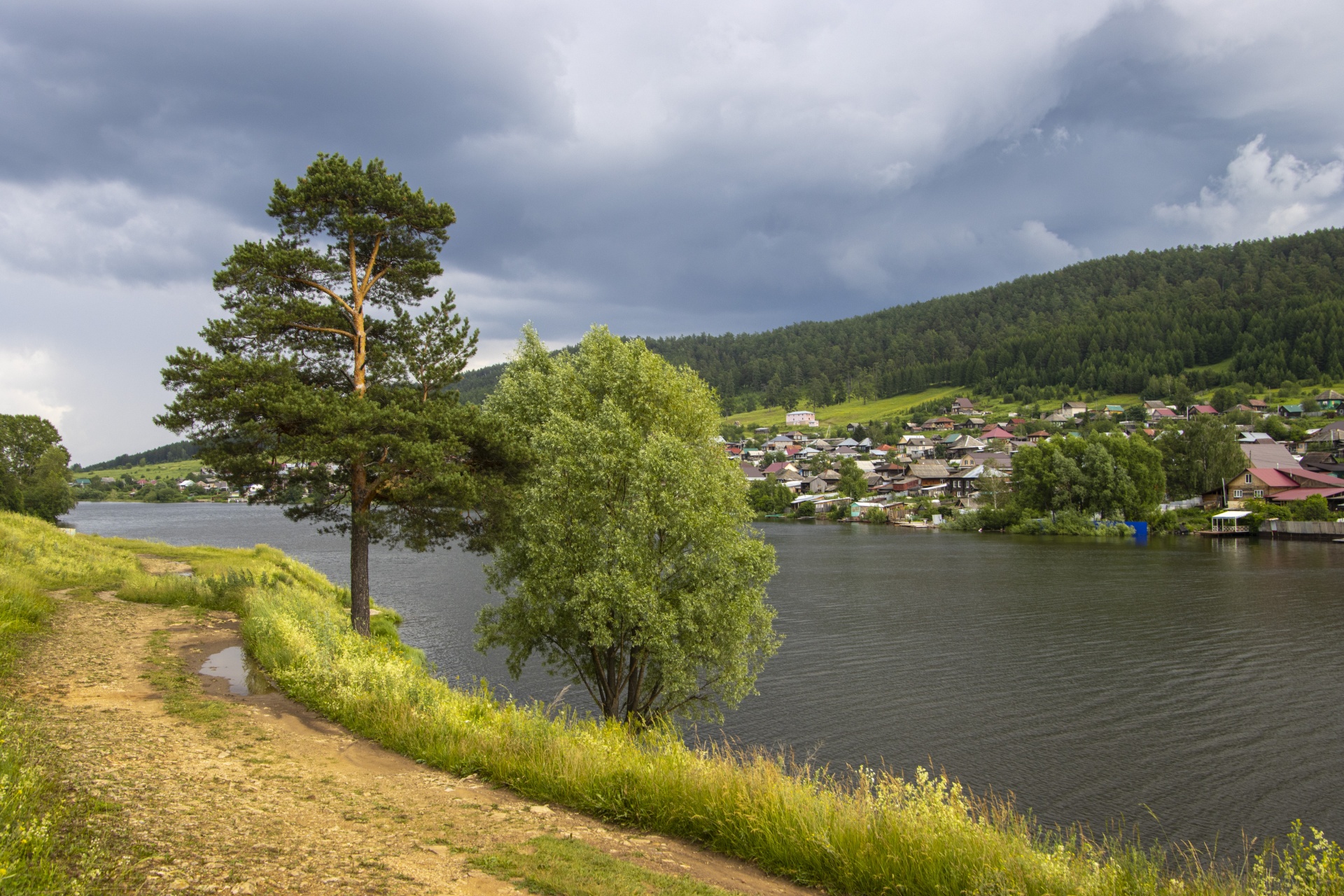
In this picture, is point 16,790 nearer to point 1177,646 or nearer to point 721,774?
point 721,774

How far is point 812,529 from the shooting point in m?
96.9

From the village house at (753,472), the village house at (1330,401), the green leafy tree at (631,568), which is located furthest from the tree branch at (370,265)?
the village house at (1330,401)

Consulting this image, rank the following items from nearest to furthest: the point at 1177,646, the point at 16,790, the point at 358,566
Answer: the point at 16,790 < the point at 358,566 < the point at 1177,646

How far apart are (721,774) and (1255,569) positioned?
56257mm

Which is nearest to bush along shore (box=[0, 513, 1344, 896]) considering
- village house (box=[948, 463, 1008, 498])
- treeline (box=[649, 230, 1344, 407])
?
village house (box=[948, 463, 1008, 498])

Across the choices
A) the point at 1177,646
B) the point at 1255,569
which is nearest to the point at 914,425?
the point at 1255,569

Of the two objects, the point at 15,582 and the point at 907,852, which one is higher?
the point at 15,582

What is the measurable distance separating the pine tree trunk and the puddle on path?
11.0 ft

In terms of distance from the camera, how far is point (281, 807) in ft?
25.4

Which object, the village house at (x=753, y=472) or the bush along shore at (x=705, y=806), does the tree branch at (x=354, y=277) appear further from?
the village house at (x=753, y=472)

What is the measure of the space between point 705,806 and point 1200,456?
98.1 meters

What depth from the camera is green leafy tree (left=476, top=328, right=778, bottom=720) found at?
57.0 feet

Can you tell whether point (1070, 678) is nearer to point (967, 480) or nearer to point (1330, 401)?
point (967, 480)

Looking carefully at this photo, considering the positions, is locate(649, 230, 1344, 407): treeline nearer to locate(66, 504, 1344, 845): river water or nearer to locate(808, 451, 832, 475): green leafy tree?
locate(808, 451, 832, 475): green leafy tree
